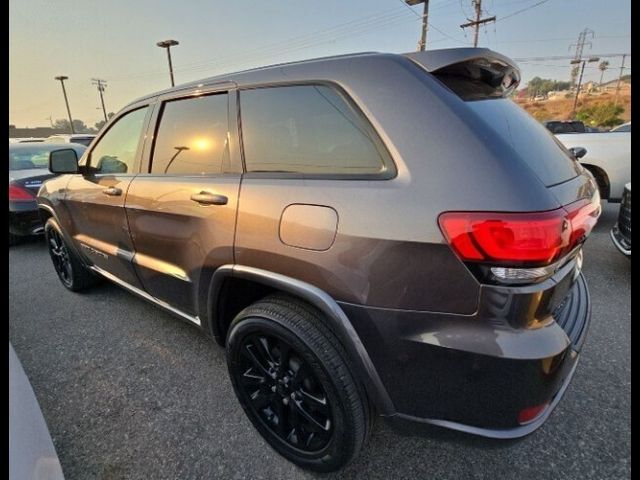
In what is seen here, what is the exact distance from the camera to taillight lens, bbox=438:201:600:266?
112cm

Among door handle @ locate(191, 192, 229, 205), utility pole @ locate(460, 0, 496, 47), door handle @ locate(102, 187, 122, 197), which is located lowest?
door handle @ locate(102, 187, 122, 197)

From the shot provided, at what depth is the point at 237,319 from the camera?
70.3 inches

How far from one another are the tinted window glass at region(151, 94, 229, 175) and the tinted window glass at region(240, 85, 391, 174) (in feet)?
0.61

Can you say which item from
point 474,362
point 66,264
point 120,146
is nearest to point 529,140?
point 474,362

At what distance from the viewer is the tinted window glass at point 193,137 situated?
1.93 metres

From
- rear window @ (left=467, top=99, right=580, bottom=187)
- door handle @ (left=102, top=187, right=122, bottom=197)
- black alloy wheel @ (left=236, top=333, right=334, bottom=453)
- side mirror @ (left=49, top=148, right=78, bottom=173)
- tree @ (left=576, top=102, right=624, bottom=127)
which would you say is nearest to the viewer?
rear window @ (left=467, top=99, right=580, bottom=187)

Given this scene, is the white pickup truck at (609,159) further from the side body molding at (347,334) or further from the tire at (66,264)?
the tire at (66,264)

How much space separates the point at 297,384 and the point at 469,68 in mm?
1553

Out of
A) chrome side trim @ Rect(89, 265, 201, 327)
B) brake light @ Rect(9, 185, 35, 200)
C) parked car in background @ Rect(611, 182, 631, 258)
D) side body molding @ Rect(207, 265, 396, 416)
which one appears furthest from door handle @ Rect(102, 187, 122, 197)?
parked car in background @ Rect(611, 182, 631, 258)

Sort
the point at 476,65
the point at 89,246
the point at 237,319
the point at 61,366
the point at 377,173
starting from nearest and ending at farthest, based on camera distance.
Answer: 1. the point at 377,173
2. the point at 476,65
3. the point at 237,319
4. the point at 61,366
5. the point at 89,246

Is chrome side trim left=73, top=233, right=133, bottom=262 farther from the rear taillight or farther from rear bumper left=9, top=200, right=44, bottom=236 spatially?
rear bumper left=9, top=200, right=44, bottom=236

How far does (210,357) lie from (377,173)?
1.91 m
